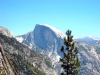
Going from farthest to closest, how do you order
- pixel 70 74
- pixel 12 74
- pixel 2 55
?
pixel 2 55, pixel 12 74, pixel 70 74

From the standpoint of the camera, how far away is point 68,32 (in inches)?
2746

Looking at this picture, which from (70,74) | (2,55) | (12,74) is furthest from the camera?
(2,55)

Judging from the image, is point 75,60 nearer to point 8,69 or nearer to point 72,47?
point 72,47

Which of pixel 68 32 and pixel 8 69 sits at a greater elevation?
pixel 68 32

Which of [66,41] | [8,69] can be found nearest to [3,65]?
[8,69]

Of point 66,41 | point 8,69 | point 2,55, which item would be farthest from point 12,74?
point 66,41

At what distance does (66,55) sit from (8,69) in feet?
304

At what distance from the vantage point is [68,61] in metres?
67.5

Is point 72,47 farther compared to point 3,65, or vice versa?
point 3,65

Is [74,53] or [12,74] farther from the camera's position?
[12,74]

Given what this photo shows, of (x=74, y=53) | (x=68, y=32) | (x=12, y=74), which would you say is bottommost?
(x=12, y=74)

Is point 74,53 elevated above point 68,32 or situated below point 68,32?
below

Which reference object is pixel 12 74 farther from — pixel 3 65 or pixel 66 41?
pixel 66 41

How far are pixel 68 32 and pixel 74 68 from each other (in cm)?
1091
